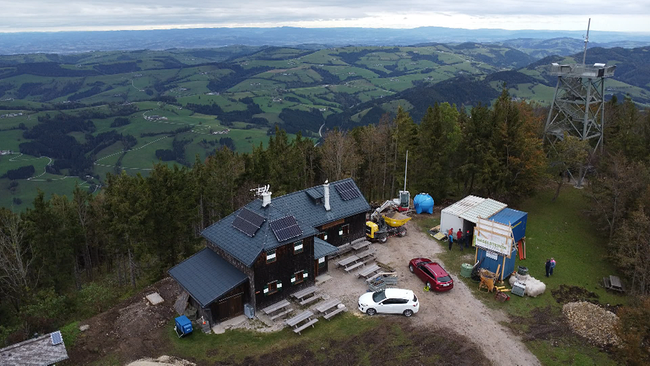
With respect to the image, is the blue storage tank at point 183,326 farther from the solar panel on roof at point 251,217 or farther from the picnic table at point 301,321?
the solar panel on roof at point 251,217

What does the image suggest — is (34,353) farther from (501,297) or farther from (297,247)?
(501,297)

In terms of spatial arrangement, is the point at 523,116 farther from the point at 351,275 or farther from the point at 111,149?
the point at 111,149

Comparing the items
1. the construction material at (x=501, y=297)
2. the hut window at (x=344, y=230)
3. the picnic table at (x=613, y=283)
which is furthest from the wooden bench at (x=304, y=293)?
the picnic table at (x=613, y=283)

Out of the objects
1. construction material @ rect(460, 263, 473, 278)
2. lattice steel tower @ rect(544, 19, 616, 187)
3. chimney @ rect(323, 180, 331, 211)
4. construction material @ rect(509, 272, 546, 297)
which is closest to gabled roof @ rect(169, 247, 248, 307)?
chimney @ rect(323, 180, 331, 211)

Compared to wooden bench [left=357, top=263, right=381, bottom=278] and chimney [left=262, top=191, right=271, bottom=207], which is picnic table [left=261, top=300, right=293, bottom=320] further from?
chimney [left=262, top=191, right=271, bottom=207]

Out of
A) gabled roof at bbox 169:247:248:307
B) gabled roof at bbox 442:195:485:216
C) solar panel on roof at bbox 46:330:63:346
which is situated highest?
gabled roof at bbox 442:195:485:216

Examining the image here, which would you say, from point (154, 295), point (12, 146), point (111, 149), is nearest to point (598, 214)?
point (154, 295)

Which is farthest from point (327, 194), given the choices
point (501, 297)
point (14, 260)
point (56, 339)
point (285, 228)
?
point (14, 260)
